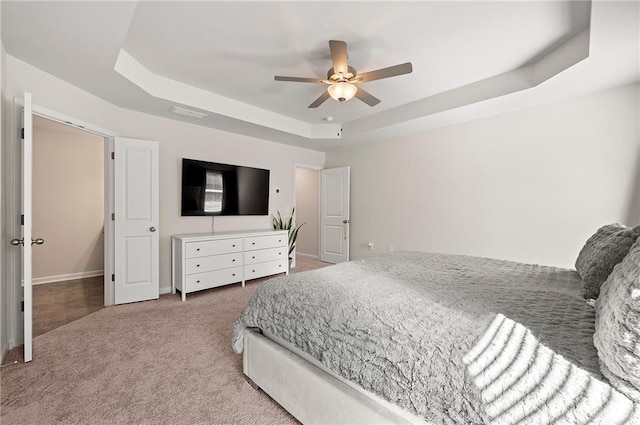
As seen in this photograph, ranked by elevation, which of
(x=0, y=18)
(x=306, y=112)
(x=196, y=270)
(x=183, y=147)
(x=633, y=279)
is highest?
(x=306, y=112)

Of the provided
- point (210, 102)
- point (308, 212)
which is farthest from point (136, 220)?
point (308, 212)

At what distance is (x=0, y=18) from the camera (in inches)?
67.2

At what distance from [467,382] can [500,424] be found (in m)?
0.12

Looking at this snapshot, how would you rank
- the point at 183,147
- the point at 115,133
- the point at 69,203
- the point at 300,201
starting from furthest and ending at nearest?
1. the point at 300,201
2. the point at 69,203
3. the point at 183,147
4. the point at 115,133

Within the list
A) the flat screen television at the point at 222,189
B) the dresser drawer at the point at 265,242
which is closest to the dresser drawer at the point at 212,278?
the dresser drawer at the point at 265,242

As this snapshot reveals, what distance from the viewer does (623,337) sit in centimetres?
72

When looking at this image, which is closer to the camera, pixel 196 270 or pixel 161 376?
pixel 161 376

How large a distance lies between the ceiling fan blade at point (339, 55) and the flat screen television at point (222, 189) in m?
2.44

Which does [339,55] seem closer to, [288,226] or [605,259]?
[605,259]

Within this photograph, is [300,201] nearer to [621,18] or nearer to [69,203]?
[69,203]

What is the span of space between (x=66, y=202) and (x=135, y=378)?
3803mm

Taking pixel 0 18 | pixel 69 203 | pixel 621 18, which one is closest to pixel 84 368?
pixel 0 18

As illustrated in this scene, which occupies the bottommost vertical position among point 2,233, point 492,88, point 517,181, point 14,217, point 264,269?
point 264,269

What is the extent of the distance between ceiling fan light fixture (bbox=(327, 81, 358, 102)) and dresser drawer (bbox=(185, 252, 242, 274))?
2.52 metres
